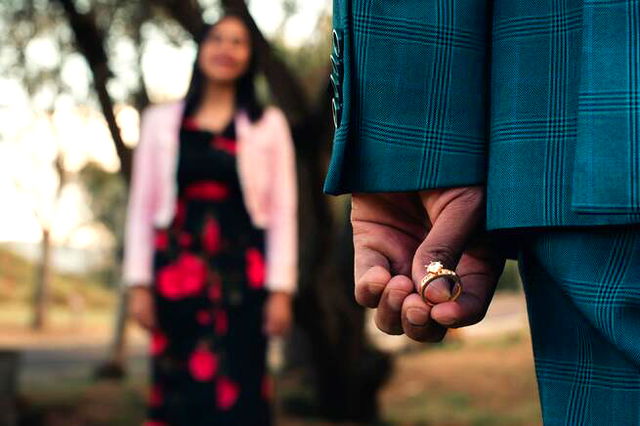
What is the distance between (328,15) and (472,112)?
5.75 metres

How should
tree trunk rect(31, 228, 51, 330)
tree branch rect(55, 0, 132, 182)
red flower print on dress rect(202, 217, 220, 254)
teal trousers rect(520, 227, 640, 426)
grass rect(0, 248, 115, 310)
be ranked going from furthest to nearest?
grass rect(0, 248, 115, 310) → tree trunk rect(31, 228, 51, 330) → tree branch rect(55, 0, 132, 182) → red flower print on dress rect(202, 217, 220, 254) → teal trousers rect(520, 227, 640, 426)

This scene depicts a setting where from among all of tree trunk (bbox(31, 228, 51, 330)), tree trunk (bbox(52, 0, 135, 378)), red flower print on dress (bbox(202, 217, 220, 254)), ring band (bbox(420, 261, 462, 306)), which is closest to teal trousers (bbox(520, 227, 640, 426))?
ring band (bbox(420, 261, 462, 306))

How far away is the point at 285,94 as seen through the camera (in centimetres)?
634

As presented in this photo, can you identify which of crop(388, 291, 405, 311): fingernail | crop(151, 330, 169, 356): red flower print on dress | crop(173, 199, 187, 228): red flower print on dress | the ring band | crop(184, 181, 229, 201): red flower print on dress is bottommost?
crop(151, 330, 169, 356): red flower print on dress

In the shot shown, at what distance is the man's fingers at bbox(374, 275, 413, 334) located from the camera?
3.86 ft

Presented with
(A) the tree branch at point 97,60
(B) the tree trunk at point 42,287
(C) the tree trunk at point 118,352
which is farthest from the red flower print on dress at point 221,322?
(B) the tree trunk at point 42,287

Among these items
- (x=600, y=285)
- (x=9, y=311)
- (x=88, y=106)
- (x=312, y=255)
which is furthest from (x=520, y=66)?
(x=9, y=311)

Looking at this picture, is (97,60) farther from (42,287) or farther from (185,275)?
(42,287)

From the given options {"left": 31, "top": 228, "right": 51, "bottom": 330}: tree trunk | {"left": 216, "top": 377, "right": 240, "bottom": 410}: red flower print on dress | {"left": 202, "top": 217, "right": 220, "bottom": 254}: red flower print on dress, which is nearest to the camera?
{"left": 202, "top": 217, "right": 220, "bottom": 254}: red flower print on dress

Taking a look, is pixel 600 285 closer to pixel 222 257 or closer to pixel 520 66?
pixel 520 66

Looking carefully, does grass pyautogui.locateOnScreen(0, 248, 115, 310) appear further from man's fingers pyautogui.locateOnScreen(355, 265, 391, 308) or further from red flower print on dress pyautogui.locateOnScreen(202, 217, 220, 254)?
man's fingers pyautogui.locateOnScreen(355, 265, 391, 308)

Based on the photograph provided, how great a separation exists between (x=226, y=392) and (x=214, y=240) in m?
0.65

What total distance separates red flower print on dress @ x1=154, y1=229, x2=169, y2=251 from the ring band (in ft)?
11.2

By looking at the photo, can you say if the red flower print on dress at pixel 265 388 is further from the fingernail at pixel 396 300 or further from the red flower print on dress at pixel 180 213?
the fingernail at pixel 396 300
